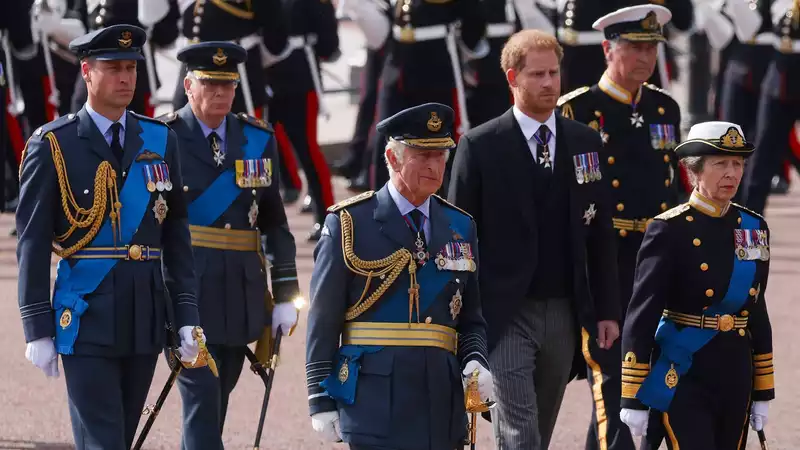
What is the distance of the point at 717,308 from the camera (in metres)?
6.54

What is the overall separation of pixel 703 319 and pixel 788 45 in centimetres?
724

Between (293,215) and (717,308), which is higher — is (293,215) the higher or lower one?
the lower one

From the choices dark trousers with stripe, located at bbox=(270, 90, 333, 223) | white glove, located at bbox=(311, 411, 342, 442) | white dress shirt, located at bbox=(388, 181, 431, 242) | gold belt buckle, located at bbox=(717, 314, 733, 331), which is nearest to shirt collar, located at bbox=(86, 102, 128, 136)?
white dress shirt, located at bbox=(388, 181, 431, 242)

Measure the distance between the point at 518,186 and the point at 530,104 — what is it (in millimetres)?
285

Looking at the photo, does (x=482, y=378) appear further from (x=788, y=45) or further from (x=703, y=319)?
(x=788, y=45)

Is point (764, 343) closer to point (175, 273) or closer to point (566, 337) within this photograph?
point (566, 337)

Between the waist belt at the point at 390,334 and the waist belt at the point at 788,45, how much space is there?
26.3 ft

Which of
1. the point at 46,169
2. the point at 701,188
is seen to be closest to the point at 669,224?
the point at 701,188

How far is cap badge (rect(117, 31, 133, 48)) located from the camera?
6.57 m

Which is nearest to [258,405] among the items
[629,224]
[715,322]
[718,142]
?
[629,224]

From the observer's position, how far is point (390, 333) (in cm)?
590

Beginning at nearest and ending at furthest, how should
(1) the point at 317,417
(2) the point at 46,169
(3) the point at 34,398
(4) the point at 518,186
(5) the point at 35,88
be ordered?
(1) the point at 317,417
(2) the point at 46,169
(4) the point at 518,186
(3) the point at 34,398
(5) the point at 35,88

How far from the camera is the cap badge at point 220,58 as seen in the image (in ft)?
24.7

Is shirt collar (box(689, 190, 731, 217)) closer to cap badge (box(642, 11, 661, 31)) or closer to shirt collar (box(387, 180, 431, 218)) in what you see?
shirt collar (box(387, 180, 431, 218))
